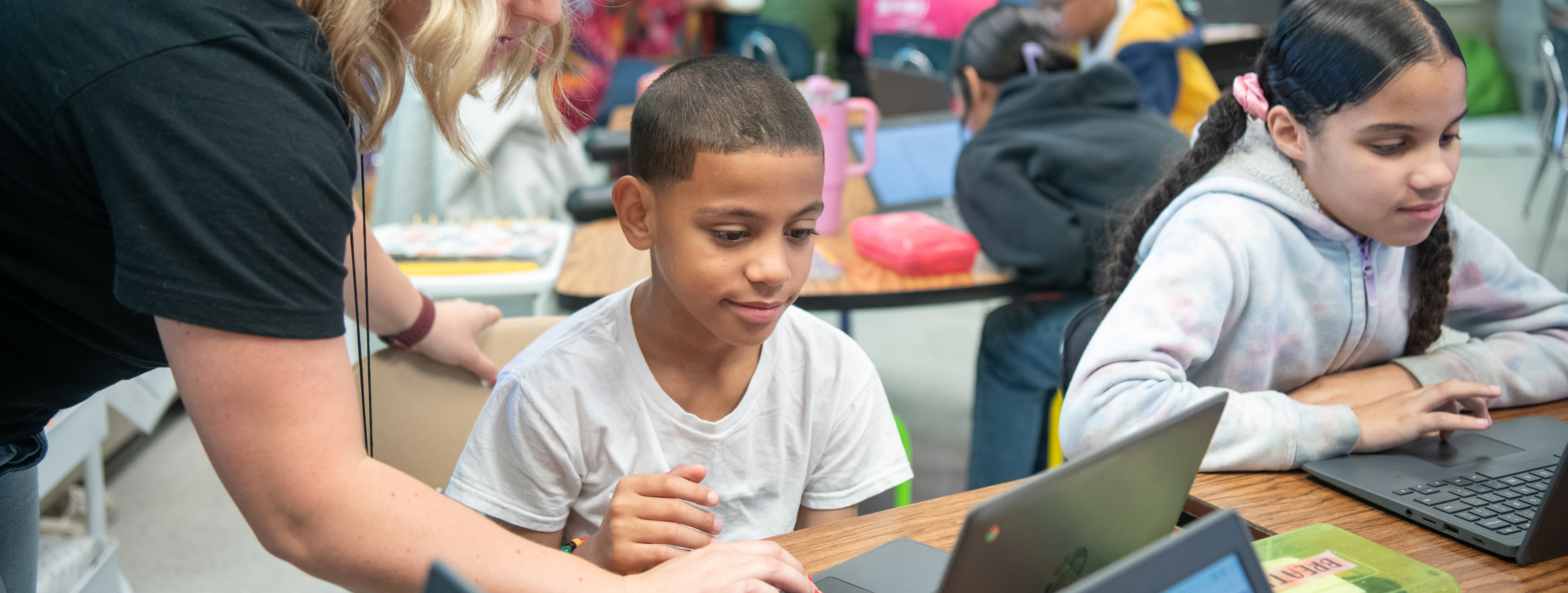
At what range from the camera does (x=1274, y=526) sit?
0.96 m

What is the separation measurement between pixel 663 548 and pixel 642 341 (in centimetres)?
29

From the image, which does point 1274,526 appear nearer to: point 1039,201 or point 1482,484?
point 1482,484

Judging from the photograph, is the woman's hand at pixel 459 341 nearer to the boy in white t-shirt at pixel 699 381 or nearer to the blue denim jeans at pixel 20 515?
the boy in white t-shirt at pixel 699 381

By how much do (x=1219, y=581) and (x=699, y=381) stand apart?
571 mm

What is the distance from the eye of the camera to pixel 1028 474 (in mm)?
1965

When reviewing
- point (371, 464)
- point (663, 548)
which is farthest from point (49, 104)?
point (663, 548)

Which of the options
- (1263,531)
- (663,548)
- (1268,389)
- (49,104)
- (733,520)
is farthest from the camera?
(1268,389)

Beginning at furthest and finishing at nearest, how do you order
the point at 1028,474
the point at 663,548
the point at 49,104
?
the point at 1028,474 < the point at 663,548 < the point at 49,104

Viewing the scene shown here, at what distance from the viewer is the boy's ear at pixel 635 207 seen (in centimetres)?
95

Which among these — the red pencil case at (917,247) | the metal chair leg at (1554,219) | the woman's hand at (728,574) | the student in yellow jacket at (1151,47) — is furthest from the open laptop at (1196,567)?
the metal chair leg at (1554,219)

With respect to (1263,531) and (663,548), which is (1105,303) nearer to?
(1263,531)

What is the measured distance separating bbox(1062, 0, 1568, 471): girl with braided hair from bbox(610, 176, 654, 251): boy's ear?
0.50 metres

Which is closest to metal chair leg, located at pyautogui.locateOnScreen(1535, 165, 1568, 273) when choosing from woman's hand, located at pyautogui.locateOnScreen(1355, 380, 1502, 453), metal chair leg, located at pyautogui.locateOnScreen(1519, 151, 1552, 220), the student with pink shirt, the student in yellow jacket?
metal chair leg, located at pyautogui.locateOnScreen(1519, 151, 1552, 220)

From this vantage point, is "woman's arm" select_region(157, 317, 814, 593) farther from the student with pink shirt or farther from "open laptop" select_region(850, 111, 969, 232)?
the student with pink shirt
